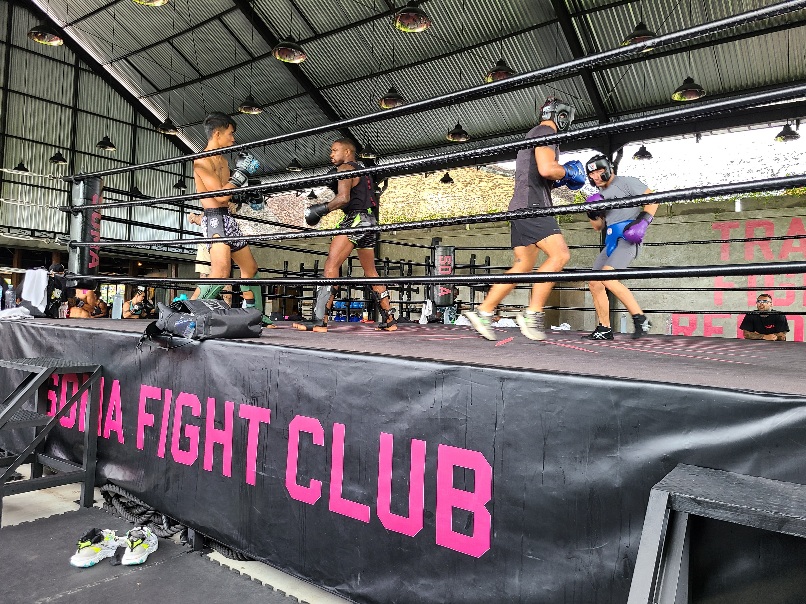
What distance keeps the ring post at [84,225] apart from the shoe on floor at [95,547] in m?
1.47

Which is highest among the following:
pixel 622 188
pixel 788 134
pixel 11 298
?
pixel 788 134

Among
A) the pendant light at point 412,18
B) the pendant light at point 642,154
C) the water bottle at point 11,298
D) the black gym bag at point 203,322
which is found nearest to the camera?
the black gym bag at point 203,322

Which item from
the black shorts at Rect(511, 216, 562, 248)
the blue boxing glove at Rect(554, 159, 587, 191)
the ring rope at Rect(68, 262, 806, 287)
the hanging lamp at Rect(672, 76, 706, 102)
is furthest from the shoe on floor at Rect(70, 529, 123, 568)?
the hanging lamp at Rect(672, 76, 706, 102)

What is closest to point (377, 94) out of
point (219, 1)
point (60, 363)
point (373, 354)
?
point (219, 1)

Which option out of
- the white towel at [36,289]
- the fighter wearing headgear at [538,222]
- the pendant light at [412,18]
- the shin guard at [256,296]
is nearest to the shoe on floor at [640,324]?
the fighter wearing headgear at [538,222]

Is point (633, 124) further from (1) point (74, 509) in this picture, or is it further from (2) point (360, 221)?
(1) point (74, 509)

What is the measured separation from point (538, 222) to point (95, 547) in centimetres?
235

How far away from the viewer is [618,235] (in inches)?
132

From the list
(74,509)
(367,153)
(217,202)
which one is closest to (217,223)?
(217,202)

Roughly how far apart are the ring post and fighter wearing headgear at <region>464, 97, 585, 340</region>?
6.90ft

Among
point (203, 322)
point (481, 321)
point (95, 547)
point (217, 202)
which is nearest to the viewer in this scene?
point (95, 547)

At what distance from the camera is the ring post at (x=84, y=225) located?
2.99 m

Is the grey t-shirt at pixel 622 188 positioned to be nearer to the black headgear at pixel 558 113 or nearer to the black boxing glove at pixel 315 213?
the black headgear at pixel 558 113

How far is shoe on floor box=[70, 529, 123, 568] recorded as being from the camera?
6.04 feet
